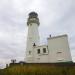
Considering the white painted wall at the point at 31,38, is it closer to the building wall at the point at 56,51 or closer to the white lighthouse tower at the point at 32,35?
the white lighthouse tower at the point at 32,35

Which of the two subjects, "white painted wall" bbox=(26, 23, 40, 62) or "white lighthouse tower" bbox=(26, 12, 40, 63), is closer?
"white lighthouse tower" bbox=(26, 12, 40, 63)

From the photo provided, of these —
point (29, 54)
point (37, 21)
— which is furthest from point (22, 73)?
point (37, 21)

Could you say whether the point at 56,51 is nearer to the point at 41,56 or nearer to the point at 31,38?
the point at 41,56

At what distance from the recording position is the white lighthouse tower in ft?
87.6

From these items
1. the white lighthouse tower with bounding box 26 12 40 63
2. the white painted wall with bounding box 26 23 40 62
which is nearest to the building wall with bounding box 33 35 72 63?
the white lighthouse tower with bounding box 26 12 40 63

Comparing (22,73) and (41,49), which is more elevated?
(41,49)

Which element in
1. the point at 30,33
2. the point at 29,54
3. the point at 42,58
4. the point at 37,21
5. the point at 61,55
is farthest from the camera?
the point at 37,21

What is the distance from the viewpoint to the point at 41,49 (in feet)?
82.0

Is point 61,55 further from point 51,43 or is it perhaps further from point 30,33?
point 30,33

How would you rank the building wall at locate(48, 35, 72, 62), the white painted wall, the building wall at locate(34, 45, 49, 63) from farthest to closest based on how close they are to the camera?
1. the white painted wall
2. the building wall at locate(34, 45, 49, 63)
3. the building wall at locate(48, 35, 72, 62)

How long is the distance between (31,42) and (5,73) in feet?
66.8

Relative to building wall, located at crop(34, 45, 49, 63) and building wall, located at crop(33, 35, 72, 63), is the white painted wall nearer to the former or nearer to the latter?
building wall, located at crop(34, 45, 49, 63)

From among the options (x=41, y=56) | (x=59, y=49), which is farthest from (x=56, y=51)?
Result: (x=41, y=56)

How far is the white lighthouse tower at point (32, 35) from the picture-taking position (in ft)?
87.6
